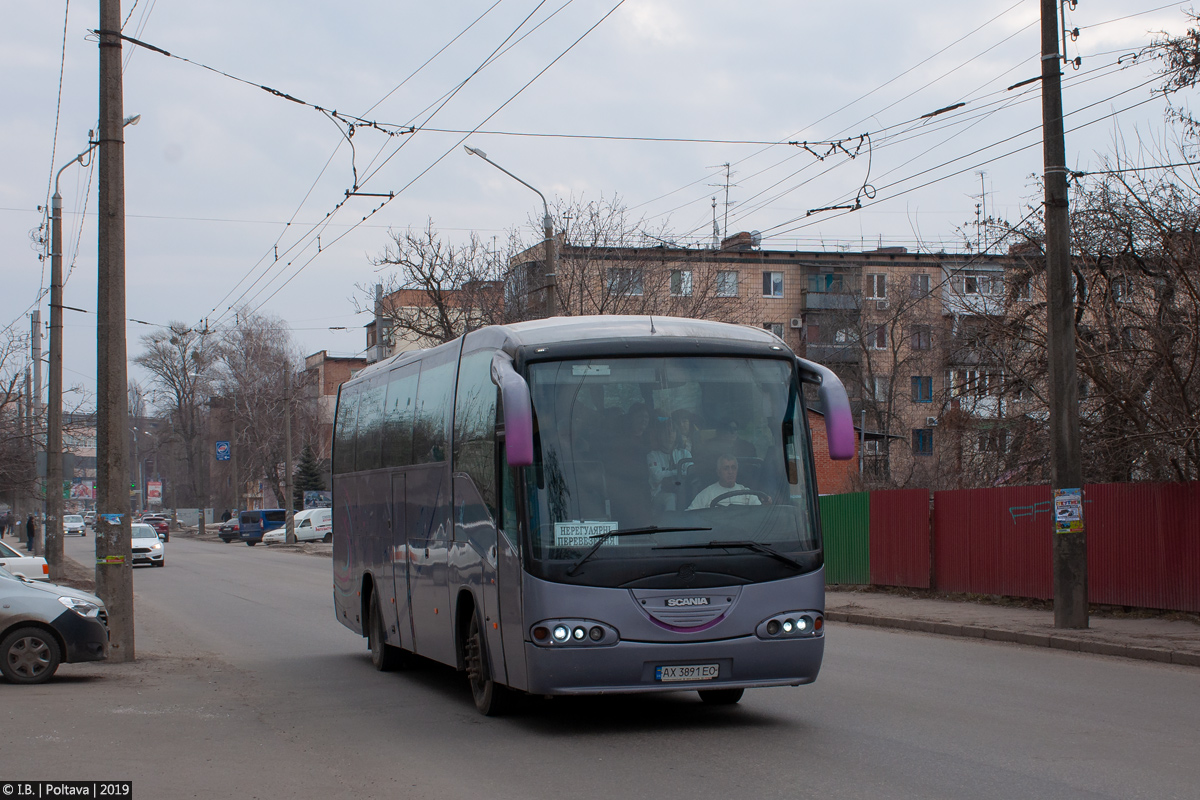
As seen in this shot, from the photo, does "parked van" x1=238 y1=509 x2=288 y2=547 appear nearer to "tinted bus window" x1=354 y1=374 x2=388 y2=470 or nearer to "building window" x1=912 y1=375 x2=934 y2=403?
"building window" x1=912 y1=375 x2=934 y2=403

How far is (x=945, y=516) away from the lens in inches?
837

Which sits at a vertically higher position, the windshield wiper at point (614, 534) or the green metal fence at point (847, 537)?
the windshield wiper at point (614, 534)

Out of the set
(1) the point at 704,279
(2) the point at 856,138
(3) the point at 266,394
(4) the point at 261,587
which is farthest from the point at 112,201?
(3) the point at 266,394

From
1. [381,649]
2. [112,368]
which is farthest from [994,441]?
[112,368]

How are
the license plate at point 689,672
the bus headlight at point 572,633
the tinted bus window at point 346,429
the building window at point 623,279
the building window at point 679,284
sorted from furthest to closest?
the building window at point 679,284 → the building window at point 623,279 → the tinted bus window at point 346,429 → the license plate at point 689,672 → the bus headlight at point 572,633

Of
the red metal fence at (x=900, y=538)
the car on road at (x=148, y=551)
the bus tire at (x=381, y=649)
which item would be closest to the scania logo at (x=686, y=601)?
the bus tire at (x=381, y=649)

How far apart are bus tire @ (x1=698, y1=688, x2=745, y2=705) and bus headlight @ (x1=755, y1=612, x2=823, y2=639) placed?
4.12ft

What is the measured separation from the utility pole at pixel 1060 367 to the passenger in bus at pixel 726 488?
8.07 meters

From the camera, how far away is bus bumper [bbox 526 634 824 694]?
8422 millimetres

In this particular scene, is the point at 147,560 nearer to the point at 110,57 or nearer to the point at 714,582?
the point at 110,57

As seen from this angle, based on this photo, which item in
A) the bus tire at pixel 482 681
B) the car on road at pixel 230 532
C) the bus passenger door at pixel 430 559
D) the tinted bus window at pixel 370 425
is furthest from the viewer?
the car on road at pixel 230 532

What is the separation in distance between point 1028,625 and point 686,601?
9.17m

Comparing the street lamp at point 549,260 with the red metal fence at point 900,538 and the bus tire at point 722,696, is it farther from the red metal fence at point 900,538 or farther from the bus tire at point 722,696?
the bus tire at point 722,696

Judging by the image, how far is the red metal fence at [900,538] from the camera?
21906mm
